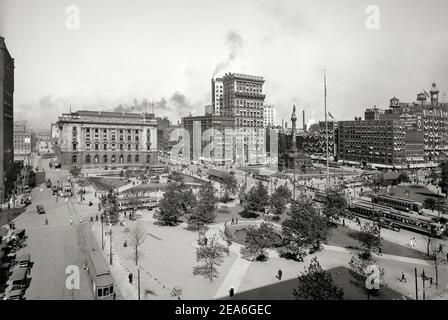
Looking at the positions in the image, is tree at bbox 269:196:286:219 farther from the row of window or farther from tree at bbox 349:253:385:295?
the row of window

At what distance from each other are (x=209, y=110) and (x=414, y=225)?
150972 mm

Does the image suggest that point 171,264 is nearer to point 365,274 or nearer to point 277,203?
point 365,274

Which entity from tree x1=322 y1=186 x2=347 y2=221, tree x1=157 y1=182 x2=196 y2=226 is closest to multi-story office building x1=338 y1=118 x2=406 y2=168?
tree x1=322 y1=186 x2=347 y2=221

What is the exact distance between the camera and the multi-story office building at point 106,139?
364ft

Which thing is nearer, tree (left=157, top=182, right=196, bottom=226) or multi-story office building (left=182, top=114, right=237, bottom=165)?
tree (left=157, top=182, right=196, bottom=226)

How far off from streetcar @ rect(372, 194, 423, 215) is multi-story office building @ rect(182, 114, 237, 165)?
77.6 m

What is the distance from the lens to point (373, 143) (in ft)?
397

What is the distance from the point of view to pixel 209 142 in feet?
439

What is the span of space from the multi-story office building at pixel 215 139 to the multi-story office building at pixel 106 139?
70.4 ft

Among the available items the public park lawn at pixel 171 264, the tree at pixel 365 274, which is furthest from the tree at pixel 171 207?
the tree at pixel 365 274

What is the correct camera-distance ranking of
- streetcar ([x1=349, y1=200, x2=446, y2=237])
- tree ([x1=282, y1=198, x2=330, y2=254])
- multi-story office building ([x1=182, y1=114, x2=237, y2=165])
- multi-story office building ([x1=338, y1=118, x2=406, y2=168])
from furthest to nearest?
multi-story office building ([x1=182, y1=114, x2=237, y2=165]), multi-story office building ([x1=338, y1=118, x2=406, y2=168]), streetcar ([x1=349, y1=200, x2=446, y2=237]), tree ([x1=282, y1=198, x2=330, y2=254])

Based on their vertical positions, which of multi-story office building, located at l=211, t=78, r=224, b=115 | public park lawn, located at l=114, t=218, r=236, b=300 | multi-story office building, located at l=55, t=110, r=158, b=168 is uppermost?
multi-story office building, located at l=211, t=78, r=224, b=115

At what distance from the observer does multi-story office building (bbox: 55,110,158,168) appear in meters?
111

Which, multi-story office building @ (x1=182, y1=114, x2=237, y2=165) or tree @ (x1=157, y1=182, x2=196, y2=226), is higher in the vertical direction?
multi-story office building @ (x1=182, y1=114, x2=237, y2=165)
